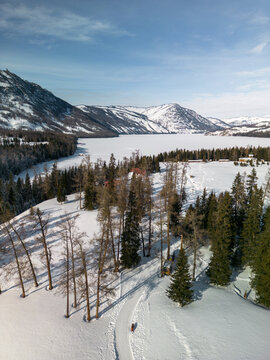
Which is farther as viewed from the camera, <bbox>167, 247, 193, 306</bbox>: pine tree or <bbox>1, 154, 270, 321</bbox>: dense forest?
<bbox>1, 154, 270, 321</bbox>: dense forest

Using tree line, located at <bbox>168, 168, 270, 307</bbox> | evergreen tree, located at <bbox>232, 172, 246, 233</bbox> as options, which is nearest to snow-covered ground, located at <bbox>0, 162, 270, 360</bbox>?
tree line, located at <bbox>168, 168, 270, 307</bbox>

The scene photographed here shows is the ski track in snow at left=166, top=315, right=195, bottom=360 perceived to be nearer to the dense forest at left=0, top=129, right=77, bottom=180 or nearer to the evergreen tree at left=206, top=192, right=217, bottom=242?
the evergreen tree at left=206, top=192, right=217, bottom=242

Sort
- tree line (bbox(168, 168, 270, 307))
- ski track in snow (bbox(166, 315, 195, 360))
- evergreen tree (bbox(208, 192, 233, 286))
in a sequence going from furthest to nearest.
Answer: evergreen tree (bbox(208, 192, 233, 286)), tree line (bbox(168, 168, 270, 307)), ski track in snow (bbox(166, 315, 195, 360))

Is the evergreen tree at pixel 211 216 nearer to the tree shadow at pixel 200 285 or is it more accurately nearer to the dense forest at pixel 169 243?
the dense forest at pixel 169 243

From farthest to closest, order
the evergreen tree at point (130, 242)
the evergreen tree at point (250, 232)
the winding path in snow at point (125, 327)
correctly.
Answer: the evergreen tree at point (130, 242)
the evergreen tree at point (250, 232)
the winding path in snow at point (125, 327)

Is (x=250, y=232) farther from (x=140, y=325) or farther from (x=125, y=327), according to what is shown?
(x=125, y=327)

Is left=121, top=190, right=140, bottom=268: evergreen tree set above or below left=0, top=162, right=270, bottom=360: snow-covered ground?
above

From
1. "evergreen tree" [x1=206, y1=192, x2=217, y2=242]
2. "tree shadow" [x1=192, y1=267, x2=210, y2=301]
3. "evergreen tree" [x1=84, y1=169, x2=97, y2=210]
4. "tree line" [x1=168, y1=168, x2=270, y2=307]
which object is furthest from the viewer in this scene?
"evergreen tree" [x1=84, y1=169, x2=97, y2=210]

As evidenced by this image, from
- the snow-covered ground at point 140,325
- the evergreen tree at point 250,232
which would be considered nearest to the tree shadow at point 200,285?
the snow-covered ground at point 140,325

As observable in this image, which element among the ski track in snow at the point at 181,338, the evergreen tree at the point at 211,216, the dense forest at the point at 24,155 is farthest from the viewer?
the dense forest at the point at 24,155

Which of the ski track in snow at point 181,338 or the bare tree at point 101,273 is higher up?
the bare tree at point 101,273
